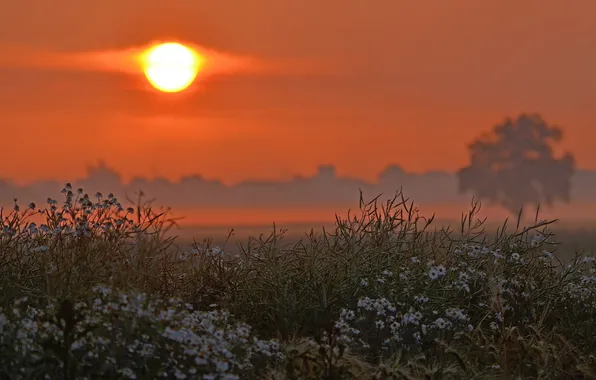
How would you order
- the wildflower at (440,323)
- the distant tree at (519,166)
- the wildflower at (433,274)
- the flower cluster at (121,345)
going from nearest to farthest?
the flower cluster at (121,345) → the wildflower at (440,323) → the wildflower at (433,274) → the distant tree at (519,166)

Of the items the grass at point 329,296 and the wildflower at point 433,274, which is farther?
the wildflower at point 433,274

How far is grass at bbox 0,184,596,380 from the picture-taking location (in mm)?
8383

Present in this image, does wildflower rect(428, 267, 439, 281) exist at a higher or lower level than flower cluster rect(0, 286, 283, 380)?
higher

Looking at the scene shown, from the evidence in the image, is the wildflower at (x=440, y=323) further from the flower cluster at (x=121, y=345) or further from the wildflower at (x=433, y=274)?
the flower cluster at (x=121, y=345)

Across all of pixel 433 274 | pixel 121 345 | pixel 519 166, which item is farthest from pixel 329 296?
pixel 519 166

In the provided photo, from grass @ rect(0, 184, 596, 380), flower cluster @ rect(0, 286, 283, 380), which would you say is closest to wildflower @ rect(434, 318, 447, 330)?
grass @ rect(0, 184, 596, 380)

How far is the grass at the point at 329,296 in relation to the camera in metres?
8.38

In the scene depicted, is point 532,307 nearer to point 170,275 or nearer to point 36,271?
point 170,275

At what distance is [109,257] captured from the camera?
1108 centimetres

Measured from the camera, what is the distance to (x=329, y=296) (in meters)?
11.0

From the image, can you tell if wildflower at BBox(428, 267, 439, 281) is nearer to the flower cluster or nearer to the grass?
the grass

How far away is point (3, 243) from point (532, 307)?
22.9 ft

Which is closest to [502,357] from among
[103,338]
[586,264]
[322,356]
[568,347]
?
[568,347]

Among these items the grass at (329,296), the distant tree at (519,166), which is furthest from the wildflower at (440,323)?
the distant tree at (519,166)
